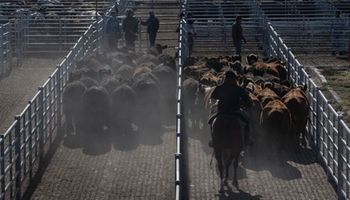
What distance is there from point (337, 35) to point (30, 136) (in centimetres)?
1786

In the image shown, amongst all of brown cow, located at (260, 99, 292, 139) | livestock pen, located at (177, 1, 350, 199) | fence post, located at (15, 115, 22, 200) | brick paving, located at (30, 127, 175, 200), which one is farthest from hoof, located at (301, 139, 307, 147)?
fence post, located at (15, 115, 22, 200)

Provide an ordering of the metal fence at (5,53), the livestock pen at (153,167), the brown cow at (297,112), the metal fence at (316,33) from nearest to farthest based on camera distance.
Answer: the livestock pen at (153,167)
the brown cow at (297,112)
the metal fence at (5,53)
the metal fence at (316,33)

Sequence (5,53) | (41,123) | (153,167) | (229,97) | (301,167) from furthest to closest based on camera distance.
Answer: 1. (5,53)
2. (41,123)
3. (301,167)
4. (153,167)
5. (229,97)

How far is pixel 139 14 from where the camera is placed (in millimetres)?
36719

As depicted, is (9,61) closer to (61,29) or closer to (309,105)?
(61,29)

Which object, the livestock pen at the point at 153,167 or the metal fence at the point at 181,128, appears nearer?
the metal fence at the point at 181,128

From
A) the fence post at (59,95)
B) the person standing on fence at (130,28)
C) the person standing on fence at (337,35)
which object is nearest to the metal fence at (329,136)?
the fence post at (59,95)

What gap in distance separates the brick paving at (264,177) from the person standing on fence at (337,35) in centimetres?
1396

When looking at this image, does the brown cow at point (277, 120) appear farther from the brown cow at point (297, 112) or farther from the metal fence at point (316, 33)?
the metal fence at point (316, 33)

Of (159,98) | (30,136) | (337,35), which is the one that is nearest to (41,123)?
(30,136)

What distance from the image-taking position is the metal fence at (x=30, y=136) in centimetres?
1181

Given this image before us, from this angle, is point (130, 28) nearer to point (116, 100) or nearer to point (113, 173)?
point (116, 100)

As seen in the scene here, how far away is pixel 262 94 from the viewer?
15828 mm

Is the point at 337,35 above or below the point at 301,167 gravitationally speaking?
below
